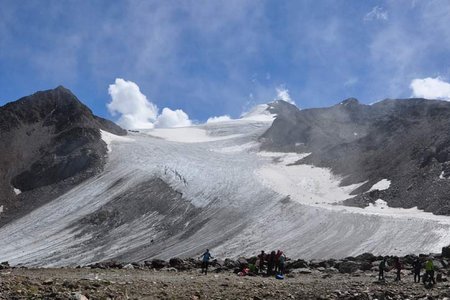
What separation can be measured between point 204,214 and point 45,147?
4125cm

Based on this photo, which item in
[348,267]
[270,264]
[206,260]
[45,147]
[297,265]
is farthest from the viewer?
[45,147]

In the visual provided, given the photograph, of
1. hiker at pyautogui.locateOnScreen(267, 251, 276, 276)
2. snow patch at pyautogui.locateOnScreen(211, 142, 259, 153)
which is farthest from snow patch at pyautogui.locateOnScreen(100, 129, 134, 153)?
hiker at pyautogui.locateOnScreen(267, 251, 276, 276)

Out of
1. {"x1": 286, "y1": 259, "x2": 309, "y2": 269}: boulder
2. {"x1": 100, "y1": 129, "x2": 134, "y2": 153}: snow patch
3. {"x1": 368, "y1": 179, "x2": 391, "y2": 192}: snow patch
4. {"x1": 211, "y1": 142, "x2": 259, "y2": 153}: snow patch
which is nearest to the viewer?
{"x1": 286, "y1": 259, "x2": 309, "y2": 269}: boulder

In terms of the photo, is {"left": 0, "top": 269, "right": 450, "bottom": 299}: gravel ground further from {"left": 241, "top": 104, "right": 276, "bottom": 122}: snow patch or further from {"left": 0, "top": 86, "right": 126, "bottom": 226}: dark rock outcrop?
{"left": 241, "top": 104, "right": 276, "bottom": 122}: snow patch

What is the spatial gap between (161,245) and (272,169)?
30805 mm

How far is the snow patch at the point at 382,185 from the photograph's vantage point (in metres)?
59.0

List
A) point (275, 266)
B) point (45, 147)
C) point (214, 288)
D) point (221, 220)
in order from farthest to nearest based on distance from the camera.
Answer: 1. point (45, 147)
2. point (221, 220)
3. point (275, 266)
4. point (214, 288)

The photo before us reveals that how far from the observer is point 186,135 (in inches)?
4486

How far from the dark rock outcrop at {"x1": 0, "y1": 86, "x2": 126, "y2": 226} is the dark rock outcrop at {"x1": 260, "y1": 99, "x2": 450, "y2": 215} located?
111 ft

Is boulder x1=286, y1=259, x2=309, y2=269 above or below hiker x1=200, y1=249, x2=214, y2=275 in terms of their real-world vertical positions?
below

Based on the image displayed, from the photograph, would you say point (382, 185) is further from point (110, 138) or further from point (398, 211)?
point (110, 138)

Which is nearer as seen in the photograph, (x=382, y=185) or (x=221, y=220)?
(x=221, y=220)

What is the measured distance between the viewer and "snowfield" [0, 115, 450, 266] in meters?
41.8

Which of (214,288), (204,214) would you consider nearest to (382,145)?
(204,214)
